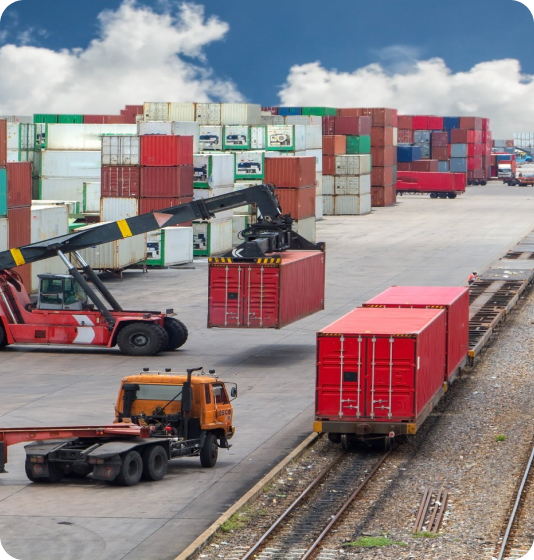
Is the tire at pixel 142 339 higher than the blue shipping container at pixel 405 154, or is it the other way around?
the blue shipping container at pixel 405 154

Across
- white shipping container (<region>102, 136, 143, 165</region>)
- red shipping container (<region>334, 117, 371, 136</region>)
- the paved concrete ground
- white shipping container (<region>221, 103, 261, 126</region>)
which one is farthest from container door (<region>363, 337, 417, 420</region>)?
red shipping container (<region>334, 117, 371, 136</region>)

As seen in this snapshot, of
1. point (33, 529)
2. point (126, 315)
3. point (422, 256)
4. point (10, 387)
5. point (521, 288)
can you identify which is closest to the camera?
point (33, 529)

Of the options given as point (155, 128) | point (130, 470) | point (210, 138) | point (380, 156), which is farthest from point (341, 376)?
point (380, 156)

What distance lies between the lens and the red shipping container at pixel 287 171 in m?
75.1

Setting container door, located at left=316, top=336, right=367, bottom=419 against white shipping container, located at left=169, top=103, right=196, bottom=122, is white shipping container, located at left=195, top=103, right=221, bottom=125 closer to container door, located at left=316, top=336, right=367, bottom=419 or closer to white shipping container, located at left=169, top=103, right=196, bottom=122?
white shipping container, located at left=169, top=103, right=196, bottom=122

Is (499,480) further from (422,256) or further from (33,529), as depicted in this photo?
A: (422,256)

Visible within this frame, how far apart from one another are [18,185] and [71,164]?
930 inches

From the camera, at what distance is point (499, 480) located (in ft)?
77.5

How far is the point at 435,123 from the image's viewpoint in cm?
17550

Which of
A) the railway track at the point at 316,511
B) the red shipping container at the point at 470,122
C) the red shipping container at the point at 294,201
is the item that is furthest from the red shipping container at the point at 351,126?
the railway track at the point at 316,511

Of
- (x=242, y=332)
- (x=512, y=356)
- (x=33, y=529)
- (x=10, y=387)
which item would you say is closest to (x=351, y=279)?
(x=242, y=332)

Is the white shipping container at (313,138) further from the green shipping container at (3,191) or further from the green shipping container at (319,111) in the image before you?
the green shipping container at (3,191)

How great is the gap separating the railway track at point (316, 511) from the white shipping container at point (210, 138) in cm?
6034

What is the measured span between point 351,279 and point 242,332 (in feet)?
56.5
